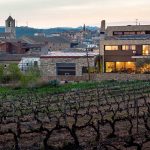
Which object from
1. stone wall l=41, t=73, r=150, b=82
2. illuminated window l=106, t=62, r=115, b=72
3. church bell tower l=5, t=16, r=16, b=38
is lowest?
stone wall l=41, t=73, r=150, b=82

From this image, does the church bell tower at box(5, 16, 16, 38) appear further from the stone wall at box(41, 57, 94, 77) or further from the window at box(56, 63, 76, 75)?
the window at box(56, 63, 76, 75)

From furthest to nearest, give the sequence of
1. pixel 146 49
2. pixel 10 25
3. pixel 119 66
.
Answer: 1. pixel 10 25
2. pixel 146 49
3. pixel 119 66

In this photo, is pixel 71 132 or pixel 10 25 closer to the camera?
pixel 71 132

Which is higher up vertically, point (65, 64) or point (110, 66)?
point (65, 64)

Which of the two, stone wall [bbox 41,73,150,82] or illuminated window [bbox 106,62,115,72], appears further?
illuminated window [bbox 106,62,115,72]

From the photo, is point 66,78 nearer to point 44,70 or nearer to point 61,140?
point 44,70

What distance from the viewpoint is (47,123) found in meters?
24.2

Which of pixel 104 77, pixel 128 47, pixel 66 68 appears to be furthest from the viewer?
pixel 128 47

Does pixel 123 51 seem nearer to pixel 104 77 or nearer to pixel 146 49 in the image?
pixel 146 49

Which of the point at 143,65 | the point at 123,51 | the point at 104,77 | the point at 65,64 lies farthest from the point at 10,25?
the point at 104,77

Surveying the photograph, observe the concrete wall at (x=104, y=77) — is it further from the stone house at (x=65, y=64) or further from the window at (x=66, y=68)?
→ the window at (x=66, y=68)

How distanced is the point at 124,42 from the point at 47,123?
4396 cm

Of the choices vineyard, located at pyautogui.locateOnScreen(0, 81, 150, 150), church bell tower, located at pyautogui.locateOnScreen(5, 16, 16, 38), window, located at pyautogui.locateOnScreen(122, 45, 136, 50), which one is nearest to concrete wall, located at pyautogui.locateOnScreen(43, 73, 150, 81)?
window, located at pyautogui.locateOnScreen(122, 45, 136, 50)

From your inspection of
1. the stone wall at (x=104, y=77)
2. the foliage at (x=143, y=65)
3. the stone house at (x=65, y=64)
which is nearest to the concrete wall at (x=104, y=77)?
the stone wall at (x=104, y=77)
